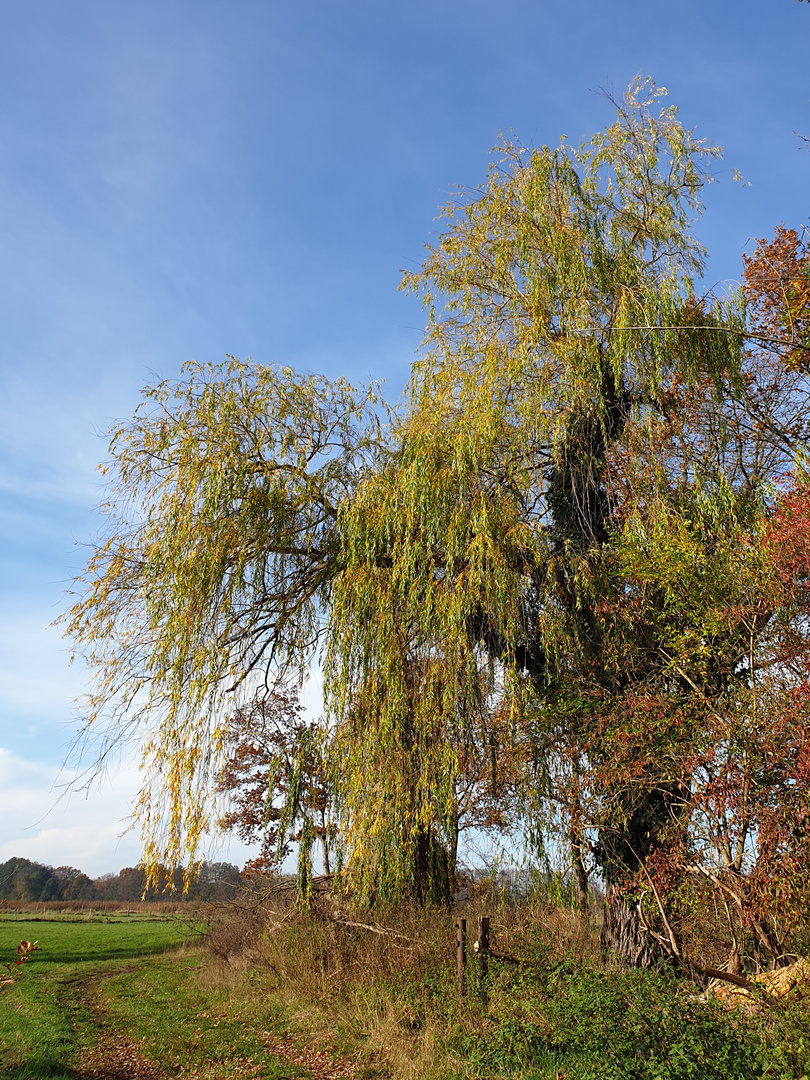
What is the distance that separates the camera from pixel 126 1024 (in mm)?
9297

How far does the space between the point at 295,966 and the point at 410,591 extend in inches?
210

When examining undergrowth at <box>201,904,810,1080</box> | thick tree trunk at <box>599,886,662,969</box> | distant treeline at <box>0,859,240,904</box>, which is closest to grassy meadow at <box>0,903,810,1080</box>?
undergrowth at <box>201,904,810,1080</box>

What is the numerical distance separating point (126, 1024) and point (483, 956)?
241 inches

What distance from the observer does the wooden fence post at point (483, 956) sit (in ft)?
20.2

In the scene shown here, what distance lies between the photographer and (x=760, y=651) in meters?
5.95

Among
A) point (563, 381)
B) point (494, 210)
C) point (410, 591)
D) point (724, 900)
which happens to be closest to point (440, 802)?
point (410, 591)

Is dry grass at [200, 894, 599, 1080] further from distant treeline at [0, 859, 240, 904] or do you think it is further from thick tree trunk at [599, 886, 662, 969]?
distant treeline at [0, 859, 240, 904]

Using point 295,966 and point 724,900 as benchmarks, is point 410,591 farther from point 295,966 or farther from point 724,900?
point 295,966

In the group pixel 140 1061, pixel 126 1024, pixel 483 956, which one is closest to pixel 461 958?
pixel 483 956

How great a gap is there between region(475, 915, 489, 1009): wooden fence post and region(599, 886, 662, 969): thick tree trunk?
1.37 m

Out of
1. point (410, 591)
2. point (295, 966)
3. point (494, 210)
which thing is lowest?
point (295, 966)

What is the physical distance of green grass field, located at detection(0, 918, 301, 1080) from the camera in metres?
6.62

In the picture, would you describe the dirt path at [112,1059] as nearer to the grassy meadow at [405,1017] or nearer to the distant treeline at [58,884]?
the grassy meadow at [405,1017]

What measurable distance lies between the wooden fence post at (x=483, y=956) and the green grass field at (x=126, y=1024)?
6.03 feet
